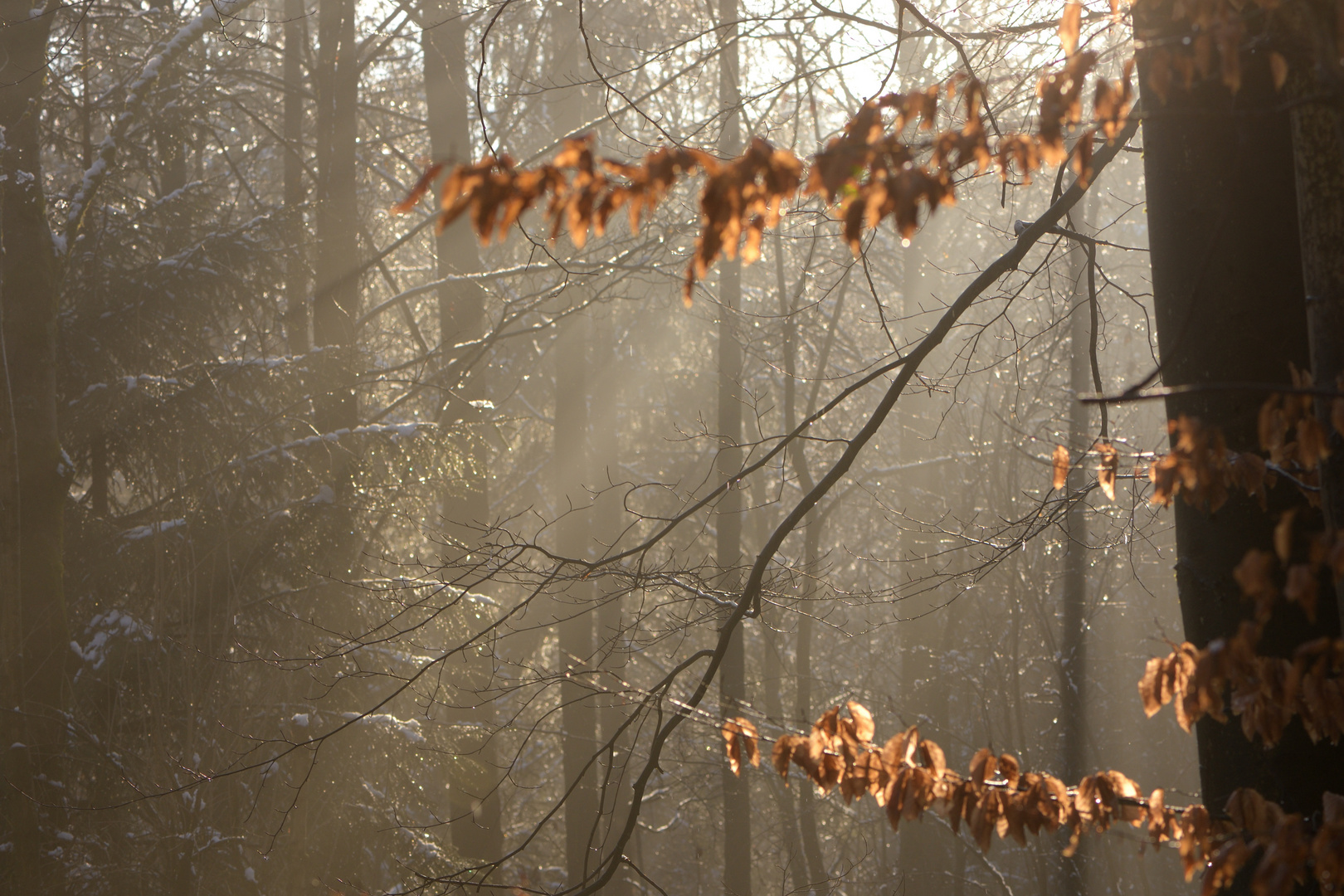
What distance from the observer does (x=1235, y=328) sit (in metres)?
3.22

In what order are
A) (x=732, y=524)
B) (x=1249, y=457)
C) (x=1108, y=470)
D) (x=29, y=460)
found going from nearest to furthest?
1. (x=1249, y=457)
2. (x=1108, y=470)
3. (x=29, y=460)
4. (x=732, y=524)

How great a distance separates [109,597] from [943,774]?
8.06 meters

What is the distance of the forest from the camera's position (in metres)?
2.51

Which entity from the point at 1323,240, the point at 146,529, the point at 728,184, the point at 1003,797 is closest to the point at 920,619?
the point at 146,529

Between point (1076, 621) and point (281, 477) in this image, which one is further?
point (1076, 621)

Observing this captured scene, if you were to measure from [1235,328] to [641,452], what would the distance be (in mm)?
15696

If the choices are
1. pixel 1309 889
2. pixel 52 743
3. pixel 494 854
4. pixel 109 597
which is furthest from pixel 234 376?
pixel 1309 889

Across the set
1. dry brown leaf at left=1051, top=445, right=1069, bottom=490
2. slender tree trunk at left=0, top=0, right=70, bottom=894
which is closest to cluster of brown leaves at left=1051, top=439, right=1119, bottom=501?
dry brown leaf at left=1051, top=445, right=1069, bottom=490

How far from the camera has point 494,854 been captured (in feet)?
36.1

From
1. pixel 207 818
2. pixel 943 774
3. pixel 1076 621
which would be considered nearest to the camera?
pixel 943 774

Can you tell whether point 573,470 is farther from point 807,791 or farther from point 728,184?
point 728,184

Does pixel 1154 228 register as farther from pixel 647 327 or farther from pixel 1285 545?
pixel 647 327

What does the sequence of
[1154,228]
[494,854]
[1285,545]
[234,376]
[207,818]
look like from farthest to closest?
[494,854]
[234,376]
[207,818]
[1154,228]
[1285,545]

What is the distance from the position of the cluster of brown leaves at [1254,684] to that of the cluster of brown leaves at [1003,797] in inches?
9.9
